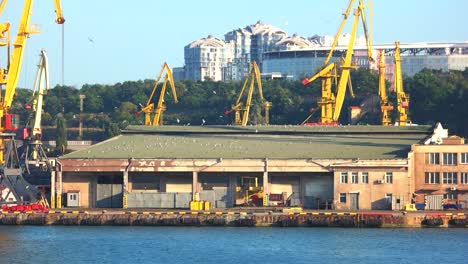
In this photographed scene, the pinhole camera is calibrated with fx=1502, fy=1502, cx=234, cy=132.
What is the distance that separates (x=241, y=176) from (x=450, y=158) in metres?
14.4

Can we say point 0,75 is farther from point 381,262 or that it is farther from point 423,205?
point 381,262

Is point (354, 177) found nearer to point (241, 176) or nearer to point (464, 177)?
point (464, 177)

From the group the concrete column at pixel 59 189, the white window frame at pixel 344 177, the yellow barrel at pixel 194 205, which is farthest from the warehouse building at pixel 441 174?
the concrete column at pixel 59 189

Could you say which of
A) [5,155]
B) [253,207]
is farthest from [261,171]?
[5,155]

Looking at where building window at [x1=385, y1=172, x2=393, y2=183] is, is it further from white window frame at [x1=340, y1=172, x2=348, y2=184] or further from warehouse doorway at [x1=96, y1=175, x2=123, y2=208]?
warehouse doorway at [x1=96, y1=175, x2=123, y2=208]

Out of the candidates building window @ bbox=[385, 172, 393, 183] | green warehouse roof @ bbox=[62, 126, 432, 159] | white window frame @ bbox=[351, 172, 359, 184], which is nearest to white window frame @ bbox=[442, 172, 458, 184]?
green warehouse roof @ bbox=[62, 126, 432, 159]

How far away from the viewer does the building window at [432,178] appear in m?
103

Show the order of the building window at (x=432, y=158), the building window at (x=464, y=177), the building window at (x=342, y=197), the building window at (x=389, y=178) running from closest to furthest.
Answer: the building window at (x=389, y=178)
the building window at (x=342, y=197)
the building window at (x=464, y=177)
the building window at (x=432, y=158)

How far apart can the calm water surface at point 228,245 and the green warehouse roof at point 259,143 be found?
12899mm

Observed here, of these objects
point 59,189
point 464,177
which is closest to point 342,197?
point 464,177

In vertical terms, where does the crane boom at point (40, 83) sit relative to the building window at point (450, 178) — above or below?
above

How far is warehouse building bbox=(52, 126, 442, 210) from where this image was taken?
331 ft

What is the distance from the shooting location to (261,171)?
4040 inches

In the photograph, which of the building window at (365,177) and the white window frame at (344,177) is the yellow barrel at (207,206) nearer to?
the white window frame at (344,177)
